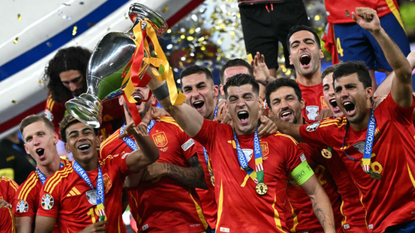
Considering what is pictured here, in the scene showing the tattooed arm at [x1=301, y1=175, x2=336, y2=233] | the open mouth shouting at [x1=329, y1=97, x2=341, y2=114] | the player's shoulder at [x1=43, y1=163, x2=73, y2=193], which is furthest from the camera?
the open mouth shouting at [x1=329, y1=97, x2=341, y2=114]

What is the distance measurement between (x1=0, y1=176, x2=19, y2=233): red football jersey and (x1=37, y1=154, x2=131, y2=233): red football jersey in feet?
0.92

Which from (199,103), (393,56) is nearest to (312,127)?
(393,56)

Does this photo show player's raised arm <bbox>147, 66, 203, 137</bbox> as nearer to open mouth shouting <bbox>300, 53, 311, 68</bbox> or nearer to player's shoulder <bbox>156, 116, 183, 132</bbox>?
player's shoulder <bbox>156, 116, 183, 132</bbox>

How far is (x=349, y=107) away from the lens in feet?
12.4

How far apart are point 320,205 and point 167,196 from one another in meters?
1.29

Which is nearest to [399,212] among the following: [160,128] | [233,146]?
[233,146]

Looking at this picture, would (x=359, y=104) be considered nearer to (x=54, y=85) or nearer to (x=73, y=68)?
(x=73, y=68)

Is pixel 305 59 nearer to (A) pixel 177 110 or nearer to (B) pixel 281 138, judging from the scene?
(B) pixel 281 138

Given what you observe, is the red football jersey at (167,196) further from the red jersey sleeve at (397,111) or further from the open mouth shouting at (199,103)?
the red jersey sleeve at (397,111)

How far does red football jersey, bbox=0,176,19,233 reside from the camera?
416cm

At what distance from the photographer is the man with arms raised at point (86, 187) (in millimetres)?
4031

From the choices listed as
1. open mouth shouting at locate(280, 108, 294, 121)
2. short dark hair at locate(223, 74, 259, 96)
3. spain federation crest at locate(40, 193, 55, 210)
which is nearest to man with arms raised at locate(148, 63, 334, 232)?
short dark hair at locate(223, 74, 259, 96)

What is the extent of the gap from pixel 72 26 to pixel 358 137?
12.1ft

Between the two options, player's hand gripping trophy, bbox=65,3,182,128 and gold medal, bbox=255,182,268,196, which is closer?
player's hand gripping trophy, bbox=65,3,182,128
